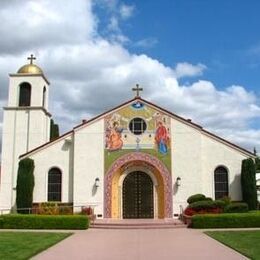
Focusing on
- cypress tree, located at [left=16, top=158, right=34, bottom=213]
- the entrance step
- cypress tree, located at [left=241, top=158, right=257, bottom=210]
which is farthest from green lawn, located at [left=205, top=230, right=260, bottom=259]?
cypress tree, located at [left=16, top=158, right=34, bottom=213]

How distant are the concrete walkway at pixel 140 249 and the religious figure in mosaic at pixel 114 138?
11254mm

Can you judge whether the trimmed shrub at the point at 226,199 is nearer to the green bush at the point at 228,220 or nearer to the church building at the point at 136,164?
the church building at the point at 136,164

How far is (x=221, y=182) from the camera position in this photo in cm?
3089

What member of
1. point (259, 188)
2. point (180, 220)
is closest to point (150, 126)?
point (180, 220)

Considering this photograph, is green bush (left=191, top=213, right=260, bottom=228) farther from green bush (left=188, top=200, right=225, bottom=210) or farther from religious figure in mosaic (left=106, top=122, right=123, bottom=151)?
religious figure in mosaic (left=106, top=122, right=123, bottom=151)

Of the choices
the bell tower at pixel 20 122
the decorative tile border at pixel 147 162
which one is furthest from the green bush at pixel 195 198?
the bell tower at pixel 20 122

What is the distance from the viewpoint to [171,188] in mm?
30250

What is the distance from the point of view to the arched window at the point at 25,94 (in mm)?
34381

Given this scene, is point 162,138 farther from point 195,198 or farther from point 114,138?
point 195,198

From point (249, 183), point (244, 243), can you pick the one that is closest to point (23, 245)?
point (244, 243)

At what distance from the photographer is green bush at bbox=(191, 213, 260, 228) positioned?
24.3 meters

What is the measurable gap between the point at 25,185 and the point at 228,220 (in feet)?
45.1

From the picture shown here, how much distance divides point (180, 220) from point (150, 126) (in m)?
6.75

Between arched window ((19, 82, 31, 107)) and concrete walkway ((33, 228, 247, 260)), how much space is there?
17.1 m
